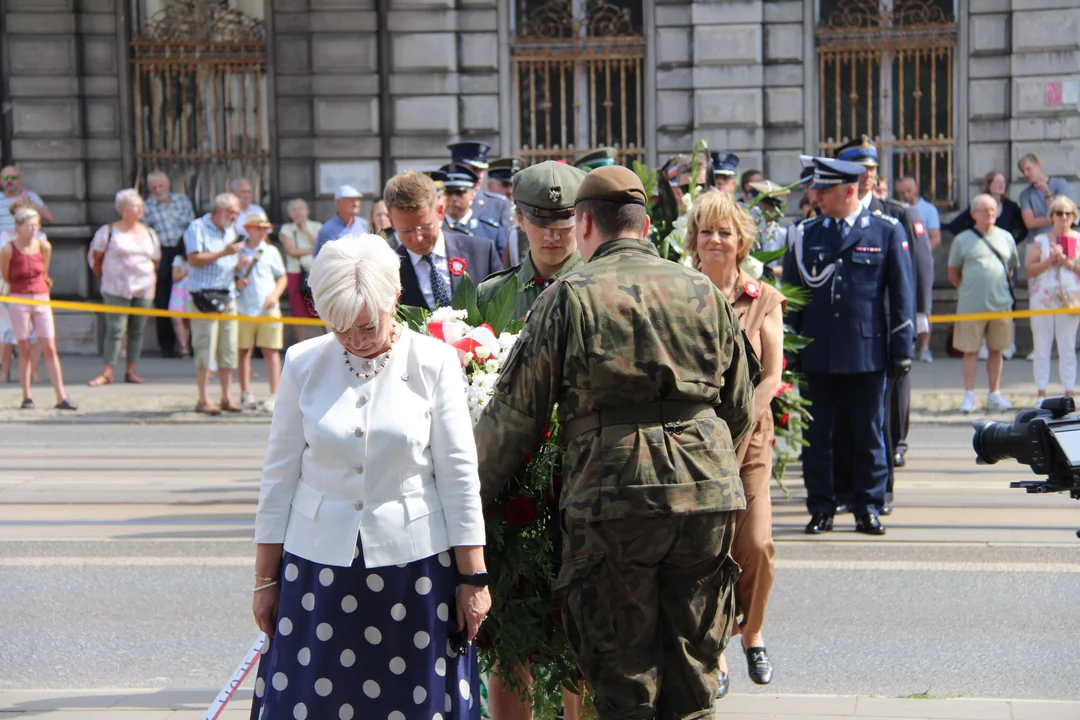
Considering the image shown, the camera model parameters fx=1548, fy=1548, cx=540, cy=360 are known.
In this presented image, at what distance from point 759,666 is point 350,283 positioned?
2533mm

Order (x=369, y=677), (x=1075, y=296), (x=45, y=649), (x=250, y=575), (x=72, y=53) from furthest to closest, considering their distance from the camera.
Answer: (x=72, y=53) < (x=1075, y=296) < (x=250, y=575) < (x=45, y=649) < (x=369, y=677)

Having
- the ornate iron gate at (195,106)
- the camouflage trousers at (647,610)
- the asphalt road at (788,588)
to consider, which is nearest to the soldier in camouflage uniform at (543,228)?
the camouflage trousers at (647,610)

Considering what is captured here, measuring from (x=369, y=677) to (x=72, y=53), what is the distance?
56.8 ft

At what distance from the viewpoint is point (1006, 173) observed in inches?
727

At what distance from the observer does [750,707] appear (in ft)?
18.1

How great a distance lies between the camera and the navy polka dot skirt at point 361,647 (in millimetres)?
3939

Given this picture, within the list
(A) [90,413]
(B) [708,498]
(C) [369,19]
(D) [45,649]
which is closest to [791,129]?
(C) [369,19]

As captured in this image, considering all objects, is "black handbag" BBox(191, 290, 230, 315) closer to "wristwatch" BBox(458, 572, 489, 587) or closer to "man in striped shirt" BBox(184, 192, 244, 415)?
"man in striped shirt" BBox(184, 192, 244, 415)

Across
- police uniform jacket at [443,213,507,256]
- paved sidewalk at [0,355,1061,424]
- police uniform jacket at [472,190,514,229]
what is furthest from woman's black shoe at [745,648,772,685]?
paved sidewalk at [0,355,1061,424]

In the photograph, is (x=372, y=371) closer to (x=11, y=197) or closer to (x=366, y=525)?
(x=366, y=525)

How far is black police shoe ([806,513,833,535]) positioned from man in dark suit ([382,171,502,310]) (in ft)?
8.64

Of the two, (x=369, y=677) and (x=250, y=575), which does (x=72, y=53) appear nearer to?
(x=250, y=575)

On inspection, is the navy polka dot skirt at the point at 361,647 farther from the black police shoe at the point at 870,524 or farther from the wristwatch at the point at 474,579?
the black police shoe at the point at 870,524

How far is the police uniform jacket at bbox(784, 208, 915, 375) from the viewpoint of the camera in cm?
848
